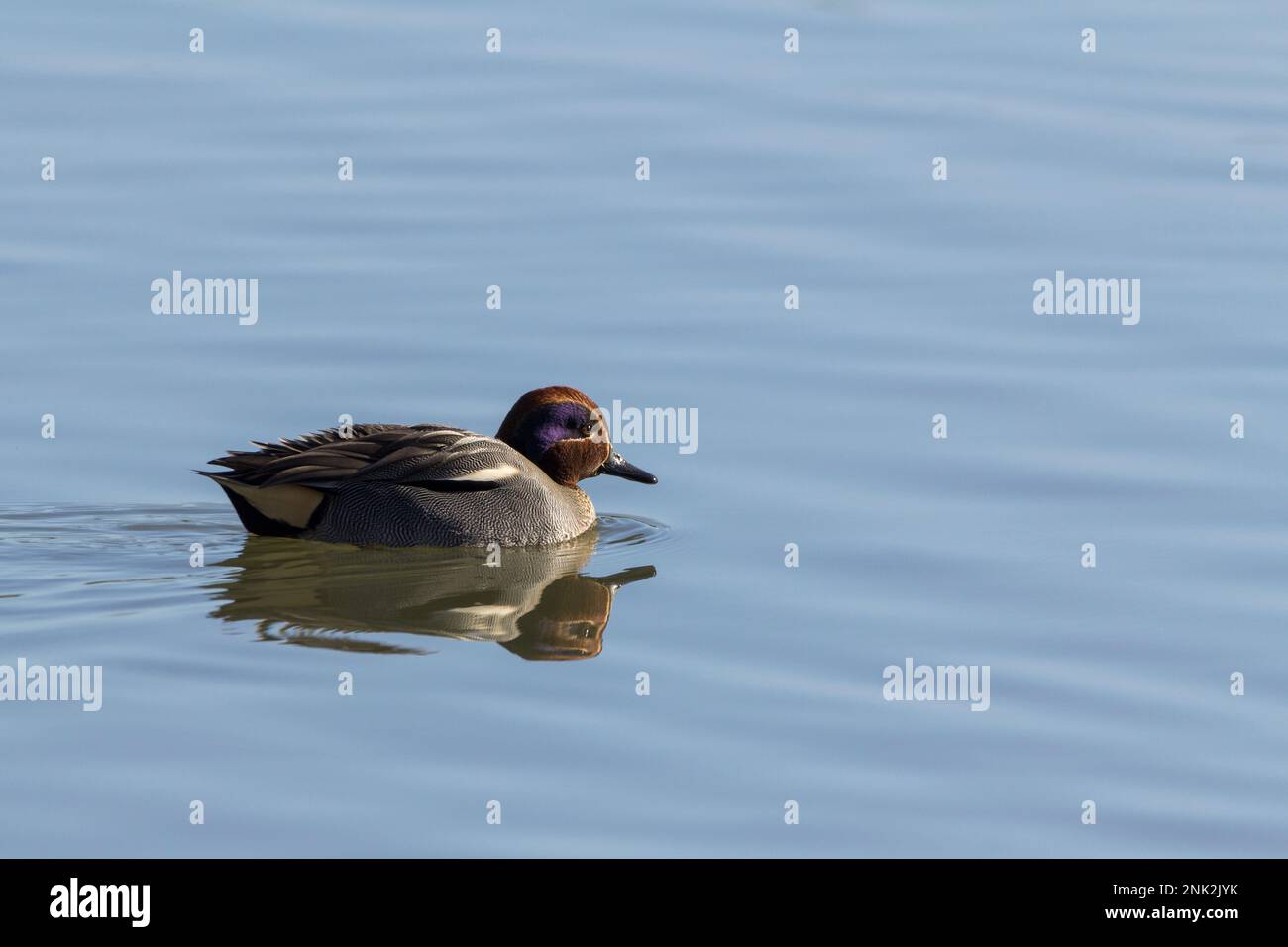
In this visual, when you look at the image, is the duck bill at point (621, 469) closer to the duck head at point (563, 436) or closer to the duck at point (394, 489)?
the duck head at point (563, 436)

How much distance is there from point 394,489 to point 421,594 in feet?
3.99

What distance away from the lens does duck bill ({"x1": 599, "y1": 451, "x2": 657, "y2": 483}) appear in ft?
43.0

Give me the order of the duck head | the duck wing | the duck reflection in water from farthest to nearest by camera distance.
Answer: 1. the duck head
2. the duck wing
3. the duck reflection in water

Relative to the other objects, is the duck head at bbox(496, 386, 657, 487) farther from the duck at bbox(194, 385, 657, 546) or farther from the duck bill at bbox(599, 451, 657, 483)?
the duck at bbox(194, 385, 657, 546)

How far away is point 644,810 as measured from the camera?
27.0 ft

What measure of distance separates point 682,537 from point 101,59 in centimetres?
952

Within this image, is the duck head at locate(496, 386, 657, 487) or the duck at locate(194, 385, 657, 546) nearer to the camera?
the duck at locate(194, 385, 657, 546)

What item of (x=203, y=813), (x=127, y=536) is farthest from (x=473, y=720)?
(x=127, y=536)

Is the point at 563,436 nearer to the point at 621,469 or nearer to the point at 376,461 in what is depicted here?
the point at 621,469

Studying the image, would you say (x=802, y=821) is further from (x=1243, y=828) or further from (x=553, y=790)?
(x=1243, y=828)

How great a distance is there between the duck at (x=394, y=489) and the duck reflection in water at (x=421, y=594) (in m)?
0.10

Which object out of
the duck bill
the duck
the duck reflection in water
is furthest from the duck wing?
the duck bill

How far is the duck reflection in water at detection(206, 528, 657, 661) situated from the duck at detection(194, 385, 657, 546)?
0.10 m

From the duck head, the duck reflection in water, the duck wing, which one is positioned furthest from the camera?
the duck head
